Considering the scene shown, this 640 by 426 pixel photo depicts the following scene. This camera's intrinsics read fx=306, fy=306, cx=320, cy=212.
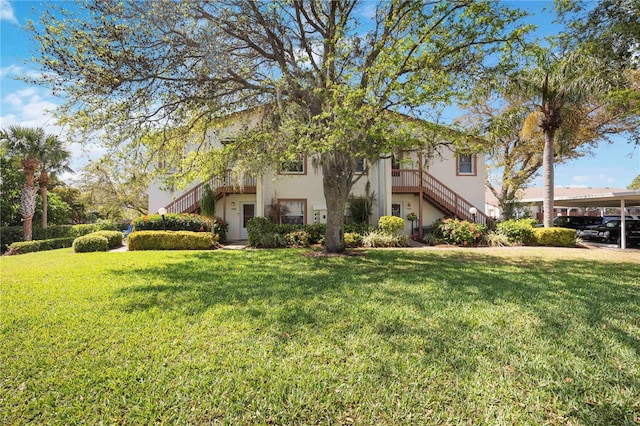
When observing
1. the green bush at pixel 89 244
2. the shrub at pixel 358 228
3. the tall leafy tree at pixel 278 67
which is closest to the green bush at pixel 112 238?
the green bush at pixel 89 244

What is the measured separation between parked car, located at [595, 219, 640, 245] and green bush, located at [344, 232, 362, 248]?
14296 mm

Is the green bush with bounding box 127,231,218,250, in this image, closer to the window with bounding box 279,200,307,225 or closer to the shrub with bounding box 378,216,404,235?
the window with bounding box 279,200,307,225

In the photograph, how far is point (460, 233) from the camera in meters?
14.5

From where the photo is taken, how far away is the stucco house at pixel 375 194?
16.2 metres

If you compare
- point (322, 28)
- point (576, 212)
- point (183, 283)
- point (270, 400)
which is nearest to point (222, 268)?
point (183, 283)

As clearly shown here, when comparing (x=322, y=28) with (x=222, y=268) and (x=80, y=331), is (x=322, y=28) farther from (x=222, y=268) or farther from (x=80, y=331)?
(x=80, y=331)

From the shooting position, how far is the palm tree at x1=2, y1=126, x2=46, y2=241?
1853cm

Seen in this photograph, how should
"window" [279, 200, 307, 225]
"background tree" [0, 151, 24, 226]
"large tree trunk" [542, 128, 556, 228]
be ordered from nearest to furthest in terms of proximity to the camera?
"large tree trunk" [542, 128, 556, 228], "window" [279, 200, 307, 225], "background tree" [0, 151, 24, 226]

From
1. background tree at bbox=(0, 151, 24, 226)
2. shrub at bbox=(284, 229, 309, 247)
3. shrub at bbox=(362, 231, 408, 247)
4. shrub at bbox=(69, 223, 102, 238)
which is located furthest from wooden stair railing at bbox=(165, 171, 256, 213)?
background tree at bbox=(0, 151, 24, 226)

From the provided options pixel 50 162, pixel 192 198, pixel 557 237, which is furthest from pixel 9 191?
pixel 557 237

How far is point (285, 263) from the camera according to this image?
30.8 feet

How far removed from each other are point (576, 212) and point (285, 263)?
140 ft

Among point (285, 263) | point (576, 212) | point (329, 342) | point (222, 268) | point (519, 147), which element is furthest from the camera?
point (576, 212)

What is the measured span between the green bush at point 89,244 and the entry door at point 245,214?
6359 millimetres
